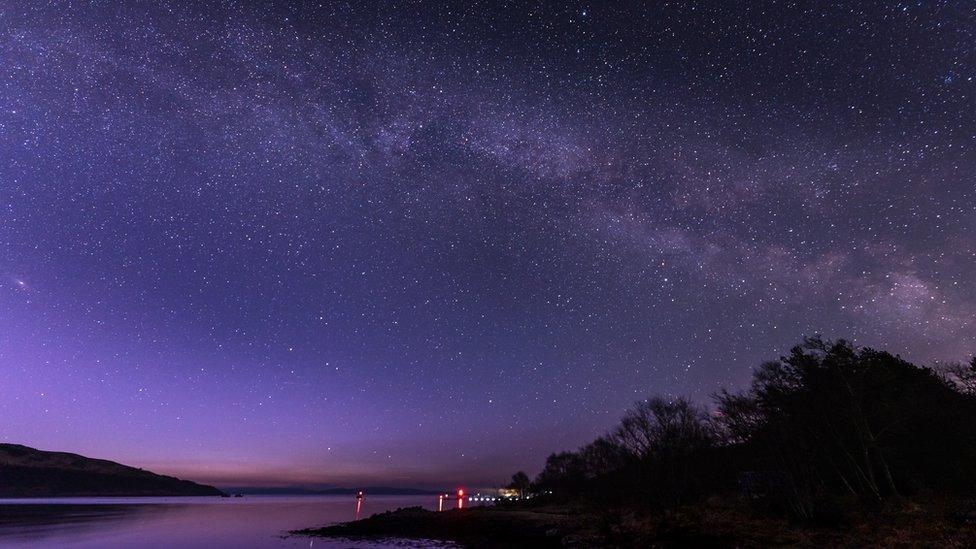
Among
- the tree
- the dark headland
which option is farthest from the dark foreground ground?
the tree

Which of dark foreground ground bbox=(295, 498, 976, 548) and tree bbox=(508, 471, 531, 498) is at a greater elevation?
dark foreground ground bbox=(295, 498, 976, 548)

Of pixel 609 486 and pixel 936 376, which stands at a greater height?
pixel 936 376

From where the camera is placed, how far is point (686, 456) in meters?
69.4

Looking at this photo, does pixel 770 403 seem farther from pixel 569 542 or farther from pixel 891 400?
pixel 569 542

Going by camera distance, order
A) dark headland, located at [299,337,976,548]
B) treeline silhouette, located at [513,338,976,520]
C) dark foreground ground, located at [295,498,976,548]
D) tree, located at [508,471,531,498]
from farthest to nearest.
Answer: tree, located at [508,471,531,498] → treeline silhouette, located at [513,338,976,520] → dark headland, located at [299,337,976,548] → dark foreground ground, located at [295,498,976,548]

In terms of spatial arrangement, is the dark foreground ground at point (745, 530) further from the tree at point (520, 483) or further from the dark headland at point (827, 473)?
the tree at point (520, 483)

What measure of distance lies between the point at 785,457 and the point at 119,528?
87352mm

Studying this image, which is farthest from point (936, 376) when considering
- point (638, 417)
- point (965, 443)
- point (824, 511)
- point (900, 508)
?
point (638, 417)

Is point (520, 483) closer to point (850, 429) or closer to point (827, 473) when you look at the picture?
point (827, 473)

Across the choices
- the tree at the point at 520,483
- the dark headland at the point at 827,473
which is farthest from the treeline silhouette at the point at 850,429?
the tree at the point at 520,483

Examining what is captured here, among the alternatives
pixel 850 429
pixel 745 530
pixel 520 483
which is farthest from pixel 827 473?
pixel 520 483

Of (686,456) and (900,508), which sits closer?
(900,508)

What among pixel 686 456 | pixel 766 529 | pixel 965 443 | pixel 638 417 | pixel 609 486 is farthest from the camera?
pixel 609 486

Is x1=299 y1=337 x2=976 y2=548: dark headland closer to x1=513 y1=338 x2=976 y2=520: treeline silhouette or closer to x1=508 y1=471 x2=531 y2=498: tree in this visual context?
x1=513 y1=338 x2=976 y2=520: treeline silhouette
